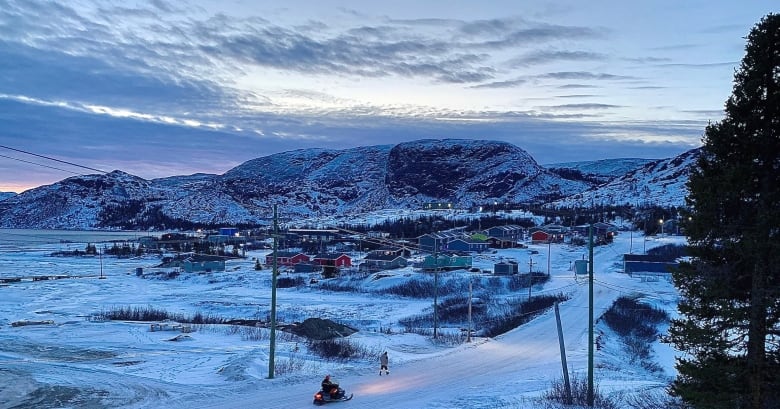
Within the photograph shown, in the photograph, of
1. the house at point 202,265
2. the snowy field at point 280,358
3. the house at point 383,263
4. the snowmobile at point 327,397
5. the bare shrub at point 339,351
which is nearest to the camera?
the snowmobile at point 327,397

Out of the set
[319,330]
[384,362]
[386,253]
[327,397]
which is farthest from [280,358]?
[386,253]

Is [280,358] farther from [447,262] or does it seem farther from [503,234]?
[503,234]

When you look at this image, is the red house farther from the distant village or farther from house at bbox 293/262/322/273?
house at bbox 293/262/322/273

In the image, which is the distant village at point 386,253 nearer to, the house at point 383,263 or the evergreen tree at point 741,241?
the house at point 383,263

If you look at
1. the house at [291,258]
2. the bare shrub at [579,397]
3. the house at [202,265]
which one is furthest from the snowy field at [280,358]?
the house at [291,258]

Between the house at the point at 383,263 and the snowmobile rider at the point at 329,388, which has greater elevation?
the snowmobile rider at the point at 329,388

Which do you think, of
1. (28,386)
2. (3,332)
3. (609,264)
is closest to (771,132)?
(28,386)
